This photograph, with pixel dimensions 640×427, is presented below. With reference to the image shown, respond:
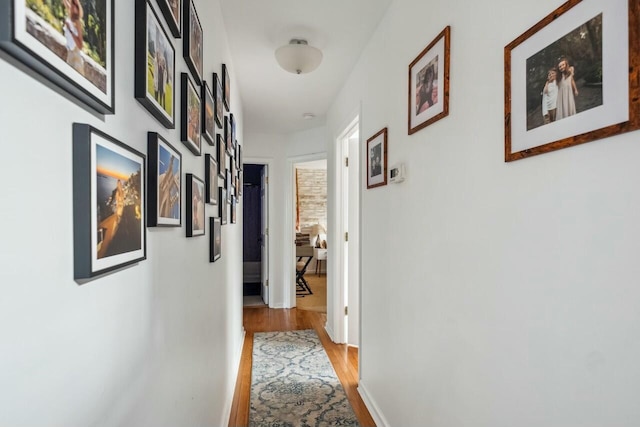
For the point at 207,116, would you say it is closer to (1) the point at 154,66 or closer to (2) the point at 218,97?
(2) the point at 218,97

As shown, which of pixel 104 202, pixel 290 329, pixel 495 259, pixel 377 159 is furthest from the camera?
pixel 290 329

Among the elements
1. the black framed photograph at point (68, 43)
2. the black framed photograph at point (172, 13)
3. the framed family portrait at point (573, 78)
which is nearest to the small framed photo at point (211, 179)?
the black framed photograph at point (172, 13)

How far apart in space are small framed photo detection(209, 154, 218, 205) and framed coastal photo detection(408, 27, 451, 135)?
3.19 ft

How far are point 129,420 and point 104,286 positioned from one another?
306mm

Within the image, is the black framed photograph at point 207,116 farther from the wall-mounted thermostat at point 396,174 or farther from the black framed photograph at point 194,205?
the wall-mounted thermostat at point 396,174

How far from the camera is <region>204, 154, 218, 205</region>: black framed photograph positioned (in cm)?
149

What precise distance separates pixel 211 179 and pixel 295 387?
1.82 meters

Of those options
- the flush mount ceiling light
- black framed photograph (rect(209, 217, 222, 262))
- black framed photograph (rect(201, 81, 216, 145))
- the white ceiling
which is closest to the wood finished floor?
black framed photograph (rect(209, 217, 222, 262))

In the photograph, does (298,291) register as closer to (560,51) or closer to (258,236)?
(258,236)

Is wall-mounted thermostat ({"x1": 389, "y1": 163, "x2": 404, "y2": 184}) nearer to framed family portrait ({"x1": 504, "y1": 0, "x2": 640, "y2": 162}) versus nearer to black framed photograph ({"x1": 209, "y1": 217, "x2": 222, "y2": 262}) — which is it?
framed family portrait ({"x1": 504, "y1": 0, "x2": 640, "y2": 162})

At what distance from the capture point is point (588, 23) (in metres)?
0.73

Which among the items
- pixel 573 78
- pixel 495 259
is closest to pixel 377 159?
pixel 495 259

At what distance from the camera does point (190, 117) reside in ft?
3.77

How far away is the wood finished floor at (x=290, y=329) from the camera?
7.40 ft
